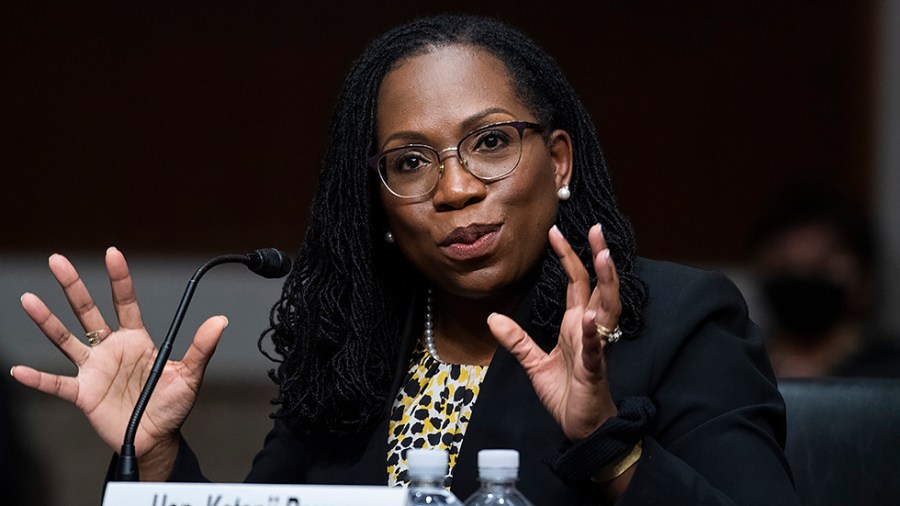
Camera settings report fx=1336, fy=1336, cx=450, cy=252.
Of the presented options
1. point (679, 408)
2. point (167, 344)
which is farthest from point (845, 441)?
point (167, 344)

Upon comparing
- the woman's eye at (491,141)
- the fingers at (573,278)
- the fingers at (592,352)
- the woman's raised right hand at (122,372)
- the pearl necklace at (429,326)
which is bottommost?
the pearl necklace at (429,326)

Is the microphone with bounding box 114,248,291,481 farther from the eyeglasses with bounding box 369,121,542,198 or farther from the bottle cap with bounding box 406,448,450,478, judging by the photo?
the bottle cap with bounding box 406,448,450,478

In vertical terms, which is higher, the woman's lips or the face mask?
the woman's lips

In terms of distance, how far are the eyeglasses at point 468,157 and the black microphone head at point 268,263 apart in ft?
1.00

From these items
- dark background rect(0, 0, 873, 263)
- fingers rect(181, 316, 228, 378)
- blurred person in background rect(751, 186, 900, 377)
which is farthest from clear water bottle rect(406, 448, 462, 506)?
dark background rect(0, 0, 873, 263)

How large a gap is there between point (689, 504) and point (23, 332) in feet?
10.2

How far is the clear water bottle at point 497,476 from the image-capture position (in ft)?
4.57

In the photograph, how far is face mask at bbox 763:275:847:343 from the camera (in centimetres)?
353

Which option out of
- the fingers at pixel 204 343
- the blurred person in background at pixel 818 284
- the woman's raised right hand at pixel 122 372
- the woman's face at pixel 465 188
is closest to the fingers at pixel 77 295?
the woman's raised right hand at pixel 122 372

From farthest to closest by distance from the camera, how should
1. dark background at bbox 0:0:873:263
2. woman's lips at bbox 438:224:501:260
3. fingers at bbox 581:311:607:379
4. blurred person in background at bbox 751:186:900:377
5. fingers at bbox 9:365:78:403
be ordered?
1. dark background at bbox 0:0:873:263
2. blurred person in background at bbox 751:186:900:377
3. woman's lips at bbox 438:224:501:260
4. fingers at bbox 9:365:78:403
5. fingers at bbox 581:311:607:379

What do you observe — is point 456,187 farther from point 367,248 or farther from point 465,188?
point 367,248

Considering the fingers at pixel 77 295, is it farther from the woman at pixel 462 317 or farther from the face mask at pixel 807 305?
the face mask at pixel 807 305

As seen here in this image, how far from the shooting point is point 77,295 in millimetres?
1968

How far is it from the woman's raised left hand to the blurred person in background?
1.95 m
